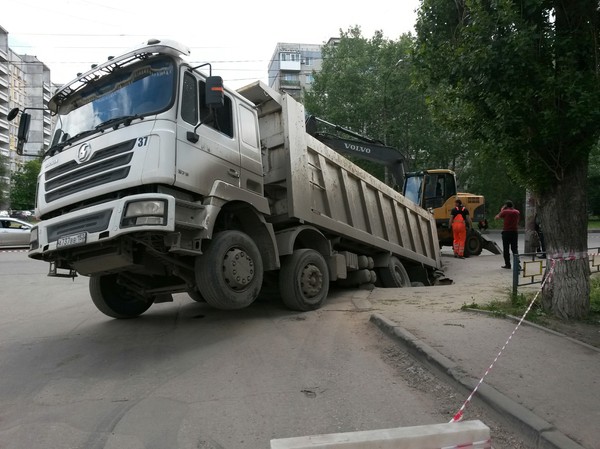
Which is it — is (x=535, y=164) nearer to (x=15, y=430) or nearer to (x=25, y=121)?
(x=15, y=430)

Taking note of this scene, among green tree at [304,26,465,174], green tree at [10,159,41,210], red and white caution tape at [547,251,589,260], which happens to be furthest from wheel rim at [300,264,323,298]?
green tree at [10,159,41,210]

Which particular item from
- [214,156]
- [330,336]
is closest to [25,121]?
[214,156]

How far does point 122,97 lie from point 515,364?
503 cm

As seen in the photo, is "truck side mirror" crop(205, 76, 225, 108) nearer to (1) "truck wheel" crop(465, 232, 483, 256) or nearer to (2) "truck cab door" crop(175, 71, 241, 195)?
(2) "truck cab door" crop(175, 71, 241, 195)

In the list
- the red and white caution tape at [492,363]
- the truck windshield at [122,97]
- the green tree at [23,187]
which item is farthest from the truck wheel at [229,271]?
the green tree at [23,187]

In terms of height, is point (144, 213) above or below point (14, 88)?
below

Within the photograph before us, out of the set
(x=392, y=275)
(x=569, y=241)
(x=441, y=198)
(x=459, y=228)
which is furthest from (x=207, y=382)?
(x=441, y=198)

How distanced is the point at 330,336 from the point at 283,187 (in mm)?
2306

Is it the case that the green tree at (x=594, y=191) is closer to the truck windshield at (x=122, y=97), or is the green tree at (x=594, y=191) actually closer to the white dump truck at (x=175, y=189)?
the white dump truck at (x=175, y=189)

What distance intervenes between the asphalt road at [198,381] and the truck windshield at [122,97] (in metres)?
2.60

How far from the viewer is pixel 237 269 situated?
545cm

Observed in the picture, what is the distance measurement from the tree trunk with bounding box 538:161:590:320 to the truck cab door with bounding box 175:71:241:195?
13.0ft

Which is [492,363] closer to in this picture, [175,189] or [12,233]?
[175,189]

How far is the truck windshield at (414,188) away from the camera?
17.0 metres
